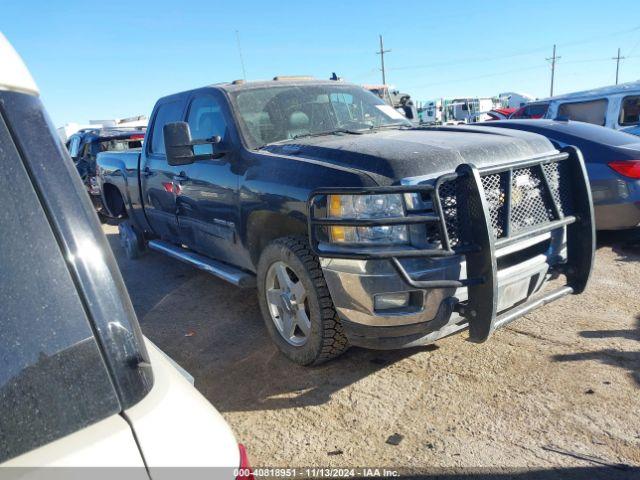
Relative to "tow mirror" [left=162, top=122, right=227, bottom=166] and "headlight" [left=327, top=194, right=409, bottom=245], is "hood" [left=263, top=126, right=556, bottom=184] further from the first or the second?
"tow mirror" [left=162, top=122, right=227, bottom=166]

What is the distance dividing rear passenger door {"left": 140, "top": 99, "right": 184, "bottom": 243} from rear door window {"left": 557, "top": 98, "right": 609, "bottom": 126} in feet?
25.2

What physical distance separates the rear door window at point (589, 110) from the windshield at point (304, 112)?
646 centimetres

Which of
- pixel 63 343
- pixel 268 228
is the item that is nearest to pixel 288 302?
pixel 268 228

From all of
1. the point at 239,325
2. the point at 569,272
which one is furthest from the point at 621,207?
the point at 239,325

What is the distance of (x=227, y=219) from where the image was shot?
12.7 feet

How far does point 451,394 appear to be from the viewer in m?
2.90

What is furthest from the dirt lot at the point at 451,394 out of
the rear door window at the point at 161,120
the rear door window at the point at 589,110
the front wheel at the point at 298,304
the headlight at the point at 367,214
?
the rear door window at the point at 589,110

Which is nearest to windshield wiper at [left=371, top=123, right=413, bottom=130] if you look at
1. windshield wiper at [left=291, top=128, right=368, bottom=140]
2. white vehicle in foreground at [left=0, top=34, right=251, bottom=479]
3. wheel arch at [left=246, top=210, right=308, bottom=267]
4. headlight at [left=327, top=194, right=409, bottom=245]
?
windshield wiper at [left=291, top=128, right=368, bottom=140]

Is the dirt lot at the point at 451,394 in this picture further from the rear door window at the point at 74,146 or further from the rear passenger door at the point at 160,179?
the rear door window at the point at 74,146

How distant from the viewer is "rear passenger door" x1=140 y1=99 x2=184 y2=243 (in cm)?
479

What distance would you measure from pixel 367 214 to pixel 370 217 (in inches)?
0.9

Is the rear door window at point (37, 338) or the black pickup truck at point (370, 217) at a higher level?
the rear door window at point (37, 338)

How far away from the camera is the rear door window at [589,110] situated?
9.03m

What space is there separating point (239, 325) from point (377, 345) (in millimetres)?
1702
